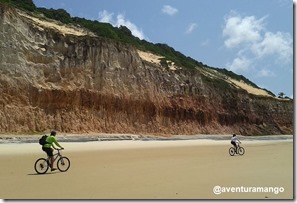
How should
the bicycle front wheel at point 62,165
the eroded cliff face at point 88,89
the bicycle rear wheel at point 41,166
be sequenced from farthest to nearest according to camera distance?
1. the eroded cliff face at point 88,89
2. the bicycle front wheel at point 62,165
3. the bicycle rear wheel at point 41,166

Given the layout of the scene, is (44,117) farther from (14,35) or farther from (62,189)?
(62,189)

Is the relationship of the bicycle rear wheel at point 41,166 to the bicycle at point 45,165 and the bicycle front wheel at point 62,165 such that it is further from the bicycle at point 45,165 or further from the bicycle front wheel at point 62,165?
the bicycle front wheel at point 62,165

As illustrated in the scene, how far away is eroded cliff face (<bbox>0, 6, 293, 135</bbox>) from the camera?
34781mm

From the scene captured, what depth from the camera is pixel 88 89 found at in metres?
40.3

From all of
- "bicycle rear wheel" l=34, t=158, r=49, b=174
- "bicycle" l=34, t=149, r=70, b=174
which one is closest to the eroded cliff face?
"bicycle" l=34, t=149, r=70, b=174

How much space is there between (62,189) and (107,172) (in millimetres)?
3034

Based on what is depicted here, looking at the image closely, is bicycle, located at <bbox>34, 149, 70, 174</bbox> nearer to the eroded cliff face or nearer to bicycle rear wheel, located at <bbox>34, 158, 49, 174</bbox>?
bicycle rear wheel, located at <bbox>34, 158, 49, 174</bbox>

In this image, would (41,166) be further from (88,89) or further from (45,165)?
(88,89)

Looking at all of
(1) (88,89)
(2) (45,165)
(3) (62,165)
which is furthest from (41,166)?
(1) (88,89)

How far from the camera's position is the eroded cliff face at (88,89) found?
3478cm

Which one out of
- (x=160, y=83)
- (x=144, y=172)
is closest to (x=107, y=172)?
(x=144, y=172)


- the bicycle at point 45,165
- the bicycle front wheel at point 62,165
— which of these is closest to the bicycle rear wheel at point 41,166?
the bicycle at point 45,165

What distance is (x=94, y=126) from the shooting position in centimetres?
3903

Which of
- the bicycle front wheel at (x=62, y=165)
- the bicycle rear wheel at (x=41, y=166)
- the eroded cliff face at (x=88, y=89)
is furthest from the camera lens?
the eroded cliff face at (x=88, y=89)
